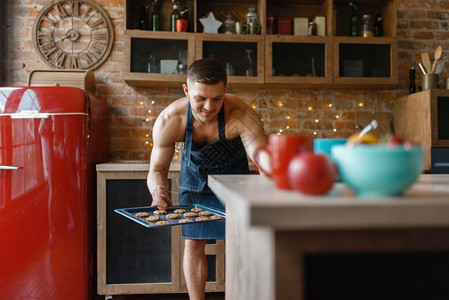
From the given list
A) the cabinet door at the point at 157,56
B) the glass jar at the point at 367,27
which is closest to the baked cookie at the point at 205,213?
the cabinet door at the point at 157,56

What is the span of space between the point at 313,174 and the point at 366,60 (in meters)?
2.72

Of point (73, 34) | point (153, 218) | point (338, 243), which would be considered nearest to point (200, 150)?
point (153, 218)

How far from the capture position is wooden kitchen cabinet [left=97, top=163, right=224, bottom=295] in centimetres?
262

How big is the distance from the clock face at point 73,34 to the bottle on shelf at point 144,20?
286mm

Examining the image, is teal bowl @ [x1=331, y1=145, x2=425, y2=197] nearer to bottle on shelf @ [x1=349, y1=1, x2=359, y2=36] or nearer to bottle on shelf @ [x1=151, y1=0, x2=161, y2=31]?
bottle on shelf @ [x1=151, y1=0, x2=161, y2=31]

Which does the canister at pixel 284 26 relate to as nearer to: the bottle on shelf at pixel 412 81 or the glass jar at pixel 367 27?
the glass jar at pixel 367 27

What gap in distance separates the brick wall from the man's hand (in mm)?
1375

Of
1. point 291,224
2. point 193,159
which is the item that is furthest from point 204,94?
point 291,224

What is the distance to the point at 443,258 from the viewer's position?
3.57 ft

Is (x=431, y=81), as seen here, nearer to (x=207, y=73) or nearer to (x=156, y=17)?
(x=207, y=73)

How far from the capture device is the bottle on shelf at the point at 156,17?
3.09 m

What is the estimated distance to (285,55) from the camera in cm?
307

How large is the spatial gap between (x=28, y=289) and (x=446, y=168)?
2.97m

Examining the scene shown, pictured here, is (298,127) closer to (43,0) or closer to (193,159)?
(193,159)
